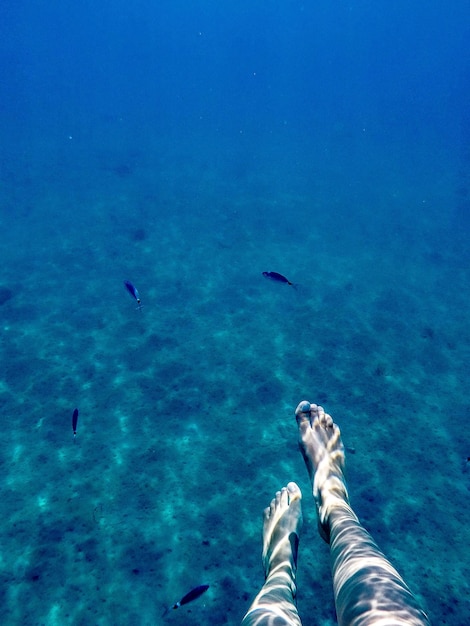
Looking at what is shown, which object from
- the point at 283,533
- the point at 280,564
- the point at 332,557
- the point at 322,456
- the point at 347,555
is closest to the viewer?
the point at 347,555

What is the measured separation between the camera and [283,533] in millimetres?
Answer: 4238

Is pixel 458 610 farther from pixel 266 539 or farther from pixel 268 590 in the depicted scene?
pixel 268 590

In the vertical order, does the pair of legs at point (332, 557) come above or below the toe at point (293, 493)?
above

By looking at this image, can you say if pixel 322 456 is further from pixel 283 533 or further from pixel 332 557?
pixel 332 557

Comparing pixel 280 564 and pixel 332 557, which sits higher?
pixel 332 557

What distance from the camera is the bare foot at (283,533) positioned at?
12.6 feet

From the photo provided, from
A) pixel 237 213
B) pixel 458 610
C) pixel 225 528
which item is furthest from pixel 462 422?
pixel 237 213

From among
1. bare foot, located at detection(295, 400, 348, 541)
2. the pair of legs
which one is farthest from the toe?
bare foot, located at detection(295, 400, 348, 541)

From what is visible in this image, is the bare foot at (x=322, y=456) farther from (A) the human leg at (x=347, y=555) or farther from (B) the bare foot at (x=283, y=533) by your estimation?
(B) the bare foot at (x=283, y=533)

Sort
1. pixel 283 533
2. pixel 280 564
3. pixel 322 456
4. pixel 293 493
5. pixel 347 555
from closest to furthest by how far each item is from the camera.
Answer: pixel 347 555 < pixel 280 564 < pixel 283 533 < pixel 293 493 < pixel 322 456

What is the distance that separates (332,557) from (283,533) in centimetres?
107

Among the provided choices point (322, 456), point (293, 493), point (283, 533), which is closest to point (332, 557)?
point (283, 533)

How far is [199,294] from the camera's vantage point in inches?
481

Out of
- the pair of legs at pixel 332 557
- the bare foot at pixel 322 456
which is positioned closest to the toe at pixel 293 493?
the pair of legs at pixel 332 557
